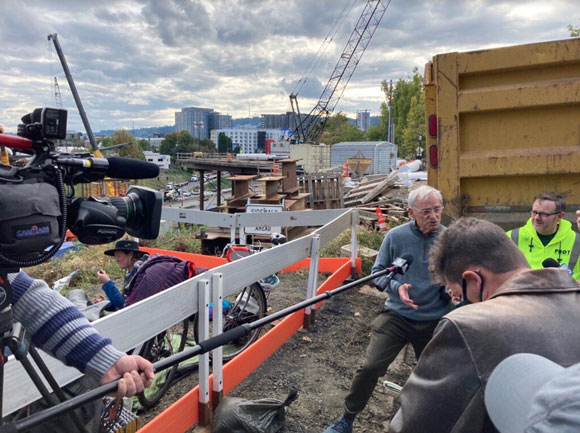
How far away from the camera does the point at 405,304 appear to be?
11.2 feet

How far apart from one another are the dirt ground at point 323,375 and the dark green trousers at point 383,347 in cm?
23

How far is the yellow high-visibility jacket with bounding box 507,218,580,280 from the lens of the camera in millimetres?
3834

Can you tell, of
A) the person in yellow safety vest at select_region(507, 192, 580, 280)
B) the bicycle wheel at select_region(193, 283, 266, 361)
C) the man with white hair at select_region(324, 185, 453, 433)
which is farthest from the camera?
the bicycle wheel at select_region(193, 283, 266, 361)

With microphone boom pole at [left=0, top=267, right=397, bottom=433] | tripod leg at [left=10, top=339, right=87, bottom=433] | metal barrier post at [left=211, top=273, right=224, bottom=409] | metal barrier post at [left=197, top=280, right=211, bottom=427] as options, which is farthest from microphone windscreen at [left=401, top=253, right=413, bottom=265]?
tripod leg at [left=10, top=339, right=87, bottom=433]

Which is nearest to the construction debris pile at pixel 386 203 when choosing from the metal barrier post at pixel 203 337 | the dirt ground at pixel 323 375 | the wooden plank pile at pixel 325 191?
the wooden plank pile at pixel 325 191

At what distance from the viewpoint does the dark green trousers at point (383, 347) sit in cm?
322

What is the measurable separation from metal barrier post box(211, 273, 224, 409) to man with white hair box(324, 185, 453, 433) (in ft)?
2.55

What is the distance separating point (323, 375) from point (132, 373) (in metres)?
2.61

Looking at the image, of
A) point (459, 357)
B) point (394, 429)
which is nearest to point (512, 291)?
point (459, 357)

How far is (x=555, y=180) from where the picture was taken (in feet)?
15.2

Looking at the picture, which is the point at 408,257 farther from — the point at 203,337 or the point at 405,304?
the point at 203,337

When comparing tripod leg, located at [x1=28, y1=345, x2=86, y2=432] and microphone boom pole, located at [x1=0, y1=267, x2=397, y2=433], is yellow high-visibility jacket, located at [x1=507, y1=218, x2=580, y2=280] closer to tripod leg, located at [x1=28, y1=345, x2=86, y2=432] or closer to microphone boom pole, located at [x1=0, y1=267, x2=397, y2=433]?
microphone boom pole, located at [x1=0, y1=267, x2=397, y2=433]

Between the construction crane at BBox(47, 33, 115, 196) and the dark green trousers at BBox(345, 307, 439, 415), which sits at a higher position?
the construction crane at BBox(47, 33, 115, 196)

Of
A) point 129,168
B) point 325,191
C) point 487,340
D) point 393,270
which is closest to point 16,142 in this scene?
point 129,168
